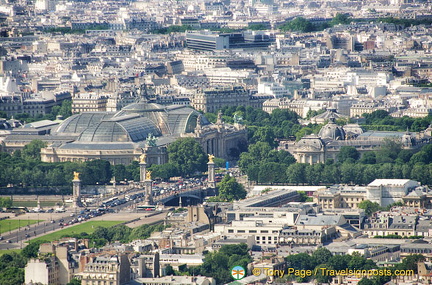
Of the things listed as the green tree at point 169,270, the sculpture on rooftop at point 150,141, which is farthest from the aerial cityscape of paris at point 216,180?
the sculpture on rooftop at point 150,141

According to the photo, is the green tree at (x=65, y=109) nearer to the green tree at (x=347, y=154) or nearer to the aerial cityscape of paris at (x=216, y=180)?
the aerial cityscape of paris at (x=216, y=180)

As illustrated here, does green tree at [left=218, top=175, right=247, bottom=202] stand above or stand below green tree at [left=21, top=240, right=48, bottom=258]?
below

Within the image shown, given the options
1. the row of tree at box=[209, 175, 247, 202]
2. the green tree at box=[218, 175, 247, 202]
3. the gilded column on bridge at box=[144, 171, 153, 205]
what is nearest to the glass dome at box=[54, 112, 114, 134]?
the gilded column on bridge at box=[144, 171, 153, 205]

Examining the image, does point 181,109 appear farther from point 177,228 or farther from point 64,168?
point 177,228

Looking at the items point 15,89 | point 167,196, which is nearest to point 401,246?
point 167,196

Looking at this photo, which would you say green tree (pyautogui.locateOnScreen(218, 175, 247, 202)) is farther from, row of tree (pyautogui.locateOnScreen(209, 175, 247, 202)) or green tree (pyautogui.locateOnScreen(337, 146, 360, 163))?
green tree (pyautogui.locateOnScreen(337, 146, 360, 163))

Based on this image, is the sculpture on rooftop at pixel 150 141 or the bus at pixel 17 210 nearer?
the bus at pixel 17 210
